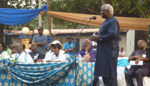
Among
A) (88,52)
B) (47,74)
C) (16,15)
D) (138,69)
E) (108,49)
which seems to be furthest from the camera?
(16,15)

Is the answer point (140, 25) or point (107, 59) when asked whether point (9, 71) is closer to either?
point (107, 59)

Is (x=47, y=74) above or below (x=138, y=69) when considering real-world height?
above

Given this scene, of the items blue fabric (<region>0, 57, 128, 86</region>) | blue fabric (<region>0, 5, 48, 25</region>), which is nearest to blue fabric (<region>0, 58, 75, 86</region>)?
blue fabric (<region>0, 57, 128, 86</region>)

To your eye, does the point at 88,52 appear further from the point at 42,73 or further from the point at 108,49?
the point at 108,49

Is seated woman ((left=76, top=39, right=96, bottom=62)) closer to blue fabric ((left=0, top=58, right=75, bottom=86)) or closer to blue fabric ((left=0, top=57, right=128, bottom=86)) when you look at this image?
blue fabric ((left=0, top=57, right=128, bottom=86))

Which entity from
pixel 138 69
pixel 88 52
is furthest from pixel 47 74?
pixel 138 69

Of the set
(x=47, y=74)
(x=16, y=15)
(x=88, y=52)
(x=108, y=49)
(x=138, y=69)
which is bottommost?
(x=138, y=69)

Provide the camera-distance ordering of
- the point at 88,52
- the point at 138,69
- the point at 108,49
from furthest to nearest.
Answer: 1. the point at 88,52
2. the point at 138,69
3. the point at 108,49

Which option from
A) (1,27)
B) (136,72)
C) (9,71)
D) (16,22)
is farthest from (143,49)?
(1,27)

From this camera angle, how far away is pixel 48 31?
38.1ft

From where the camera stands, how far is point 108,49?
3.90 m

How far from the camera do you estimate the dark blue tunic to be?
386 centimetres

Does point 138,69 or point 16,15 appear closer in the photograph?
point 138,69

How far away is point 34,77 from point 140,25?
4.04 meters
